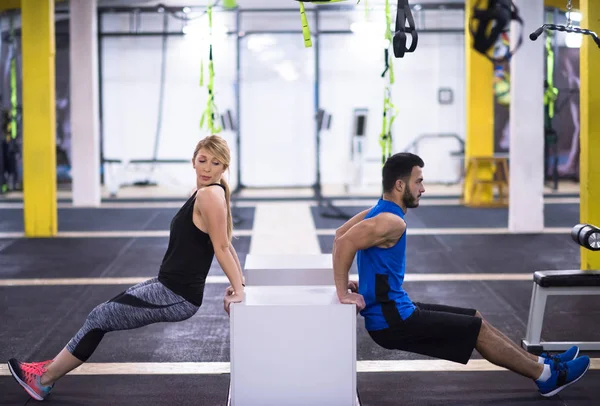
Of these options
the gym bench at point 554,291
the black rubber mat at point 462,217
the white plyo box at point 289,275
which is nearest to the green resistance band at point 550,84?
the black rubber mat at point 462,217

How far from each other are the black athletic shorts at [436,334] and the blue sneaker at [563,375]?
466 mm

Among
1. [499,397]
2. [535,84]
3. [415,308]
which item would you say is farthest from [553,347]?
[535,84]

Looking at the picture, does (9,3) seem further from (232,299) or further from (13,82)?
(232,299)

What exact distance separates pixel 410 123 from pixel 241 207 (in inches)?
192

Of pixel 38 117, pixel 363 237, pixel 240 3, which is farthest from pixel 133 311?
pixel 240 3

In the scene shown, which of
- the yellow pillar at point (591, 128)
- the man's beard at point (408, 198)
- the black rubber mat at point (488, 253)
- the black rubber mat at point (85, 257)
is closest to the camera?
the man's beard at point (408, 198)

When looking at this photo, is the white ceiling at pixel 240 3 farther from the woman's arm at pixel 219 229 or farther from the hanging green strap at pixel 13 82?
the woman's arm at pixel 219 229

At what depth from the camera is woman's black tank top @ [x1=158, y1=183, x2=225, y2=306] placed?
12.1 feet

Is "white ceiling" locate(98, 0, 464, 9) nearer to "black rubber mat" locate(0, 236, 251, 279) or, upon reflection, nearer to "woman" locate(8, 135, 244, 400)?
"black rubber mat" locate(0, 236, 251, 279)

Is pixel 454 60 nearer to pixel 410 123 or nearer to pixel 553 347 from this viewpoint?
pixel 410 123

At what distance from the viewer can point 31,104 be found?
31.9ft

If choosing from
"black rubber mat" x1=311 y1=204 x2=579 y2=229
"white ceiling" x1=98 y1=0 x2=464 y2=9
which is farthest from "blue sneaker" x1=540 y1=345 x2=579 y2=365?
"white ceiling" x1=98 y1=0 x2=464 y2=9

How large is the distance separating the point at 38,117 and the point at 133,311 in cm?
665

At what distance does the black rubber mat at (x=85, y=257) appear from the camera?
24.5ft
